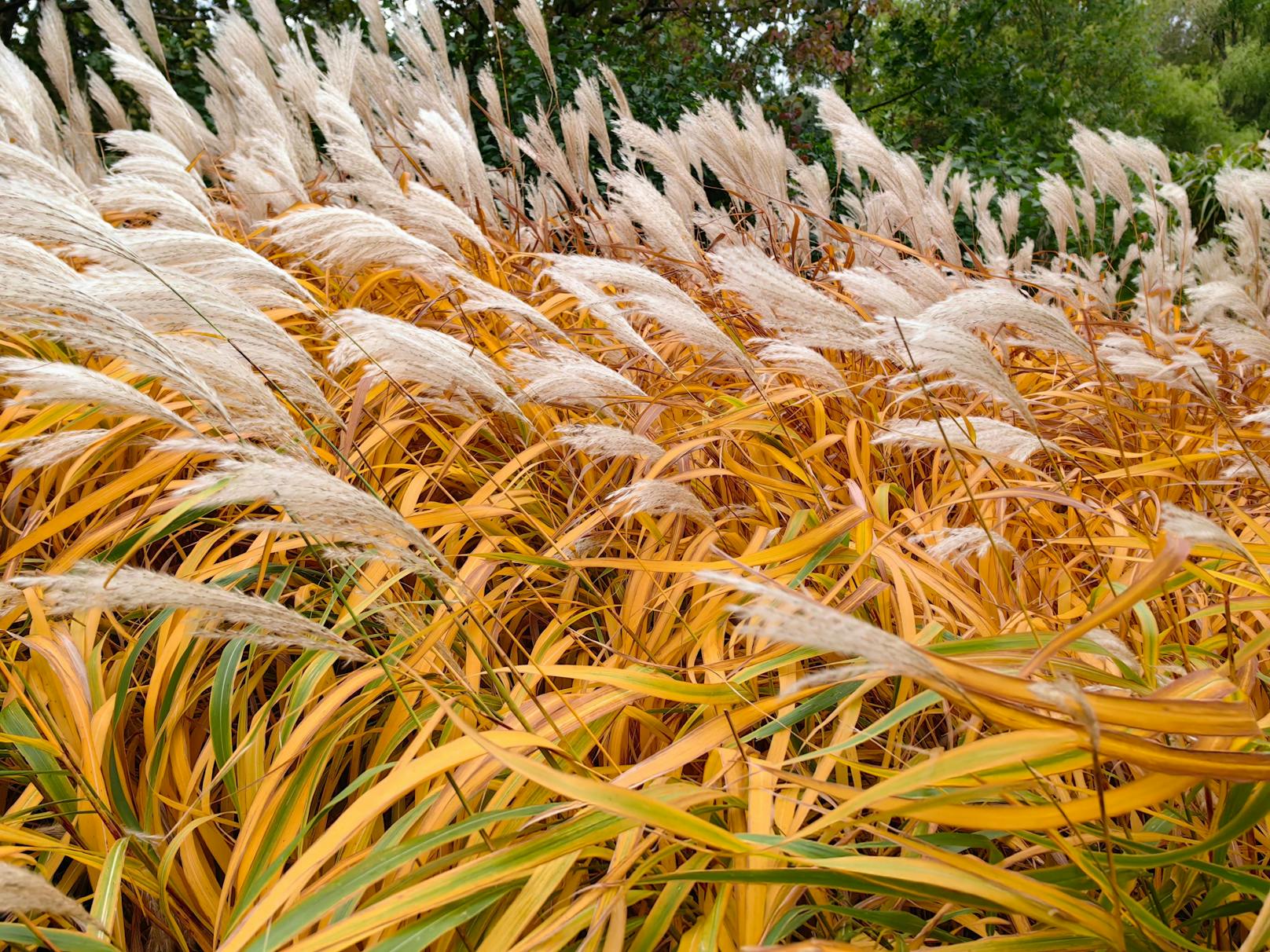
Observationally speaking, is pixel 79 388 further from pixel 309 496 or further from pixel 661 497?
pixel 661 497

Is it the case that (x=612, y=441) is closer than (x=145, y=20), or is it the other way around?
(x=612, y=441)

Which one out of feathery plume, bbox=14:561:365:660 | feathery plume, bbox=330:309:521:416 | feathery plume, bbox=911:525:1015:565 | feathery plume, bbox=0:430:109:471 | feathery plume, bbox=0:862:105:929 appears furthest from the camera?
feathery plume, bbox=330:309:521:416

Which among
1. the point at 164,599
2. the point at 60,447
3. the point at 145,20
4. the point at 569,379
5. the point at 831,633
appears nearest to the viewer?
the point at 831,633

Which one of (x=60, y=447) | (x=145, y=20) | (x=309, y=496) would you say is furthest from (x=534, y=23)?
(x=309, y=496)

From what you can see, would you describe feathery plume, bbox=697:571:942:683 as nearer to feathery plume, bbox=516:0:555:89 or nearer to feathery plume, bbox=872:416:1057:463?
feathery plume, bbox=872:416:1057:463

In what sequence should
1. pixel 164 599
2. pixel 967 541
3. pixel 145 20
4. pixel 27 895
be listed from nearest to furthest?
pixel 27 895 → pixel 164 599 → pixel 967 541 → pixel 145 20

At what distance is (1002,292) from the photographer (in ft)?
3.86

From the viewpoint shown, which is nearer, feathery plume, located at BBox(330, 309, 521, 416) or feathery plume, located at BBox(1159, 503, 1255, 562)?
feathery plume, located at BBox(1159, 503, 1255, 562)

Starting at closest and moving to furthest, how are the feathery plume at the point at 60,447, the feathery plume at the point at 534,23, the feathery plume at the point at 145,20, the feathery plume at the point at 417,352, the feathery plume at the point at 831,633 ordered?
the feathery plume at the point at 831,633 → the feathery plume at the point at 60,447 → the feathery plume at the point at 417,352 → the feathery plume at the point at 534,23 → the feathery plume at the point at 145,20

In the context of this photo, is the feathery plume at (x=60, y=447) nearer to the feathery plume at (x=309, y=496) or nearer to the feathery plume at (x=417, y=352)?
the feathery plume at (x=309, y=496)

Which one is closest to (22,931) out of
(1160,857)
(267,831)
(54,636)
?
(267,831)

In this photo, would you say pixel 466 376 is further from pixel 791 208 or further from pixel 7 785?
pixel 791 208

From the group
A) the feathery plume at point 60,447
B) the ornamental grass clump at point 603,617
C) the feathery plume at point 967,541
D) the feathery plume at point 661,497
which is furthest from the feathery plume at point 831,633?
the feathery plume at point 60,447

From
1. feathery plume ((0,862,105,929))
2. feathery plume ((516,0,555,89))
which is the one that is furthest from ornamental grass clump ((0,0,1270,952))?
feathery plume ((516,0,555,89))
